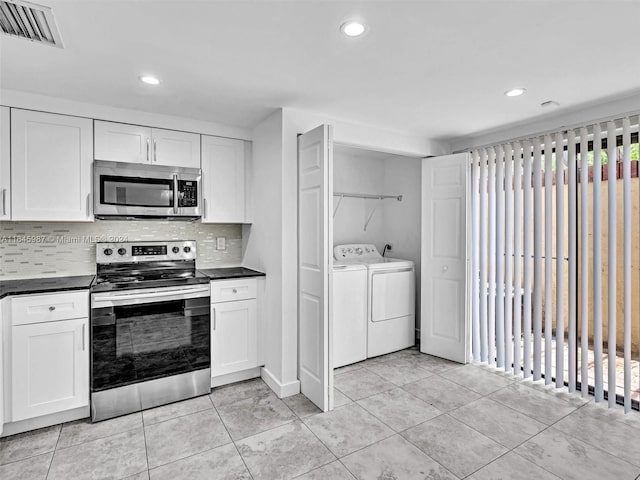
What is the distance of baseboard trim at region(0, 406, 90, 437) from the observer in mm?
2283

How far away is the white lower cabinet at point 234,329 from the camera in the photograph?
2.94m

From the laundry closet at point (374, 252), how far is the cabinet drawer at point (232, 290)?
0.75m

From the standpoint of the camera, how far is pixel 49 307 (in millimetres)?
2354

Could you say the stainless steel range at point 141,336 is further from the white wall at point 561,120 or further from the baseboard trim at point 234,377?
the white wall at point 561,120

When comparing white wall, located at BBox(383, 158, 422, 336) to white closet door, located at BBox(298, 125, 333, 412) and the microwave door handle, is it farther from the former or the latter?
the microwave door handle

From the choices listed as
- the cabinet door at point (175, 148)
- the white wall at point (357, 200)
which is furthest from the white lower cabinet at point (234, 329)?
the white wall at point (357, 200)

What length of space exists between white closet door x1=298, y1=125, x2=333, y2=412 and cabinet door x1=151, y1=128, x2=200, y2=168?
96 cm

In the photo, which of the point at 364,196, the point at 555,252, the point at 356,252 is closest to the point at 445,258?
the point at 555,252

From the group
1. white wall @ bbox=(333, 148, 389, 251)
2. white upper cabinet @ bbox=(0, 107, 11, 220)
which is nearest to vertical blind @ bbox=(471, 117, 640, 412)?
white wall @ bbox=(333, 148, 389, 251)

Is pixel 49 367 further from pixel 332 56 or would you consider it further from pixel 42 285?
pixel 332 56

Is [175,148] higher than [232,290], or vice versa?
[175,148]

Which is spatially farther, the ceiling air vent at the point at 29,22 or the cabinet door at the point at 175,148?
the cabinet door at the point at 175,148

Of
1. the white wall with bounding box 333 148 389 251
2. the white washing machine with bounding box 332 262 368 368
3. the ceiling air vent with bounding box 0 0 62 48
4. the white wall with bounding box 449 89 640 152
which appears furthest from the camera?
the white wall with bounding box 333 148 389 251

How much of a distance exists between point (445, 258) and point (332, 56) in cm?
235
